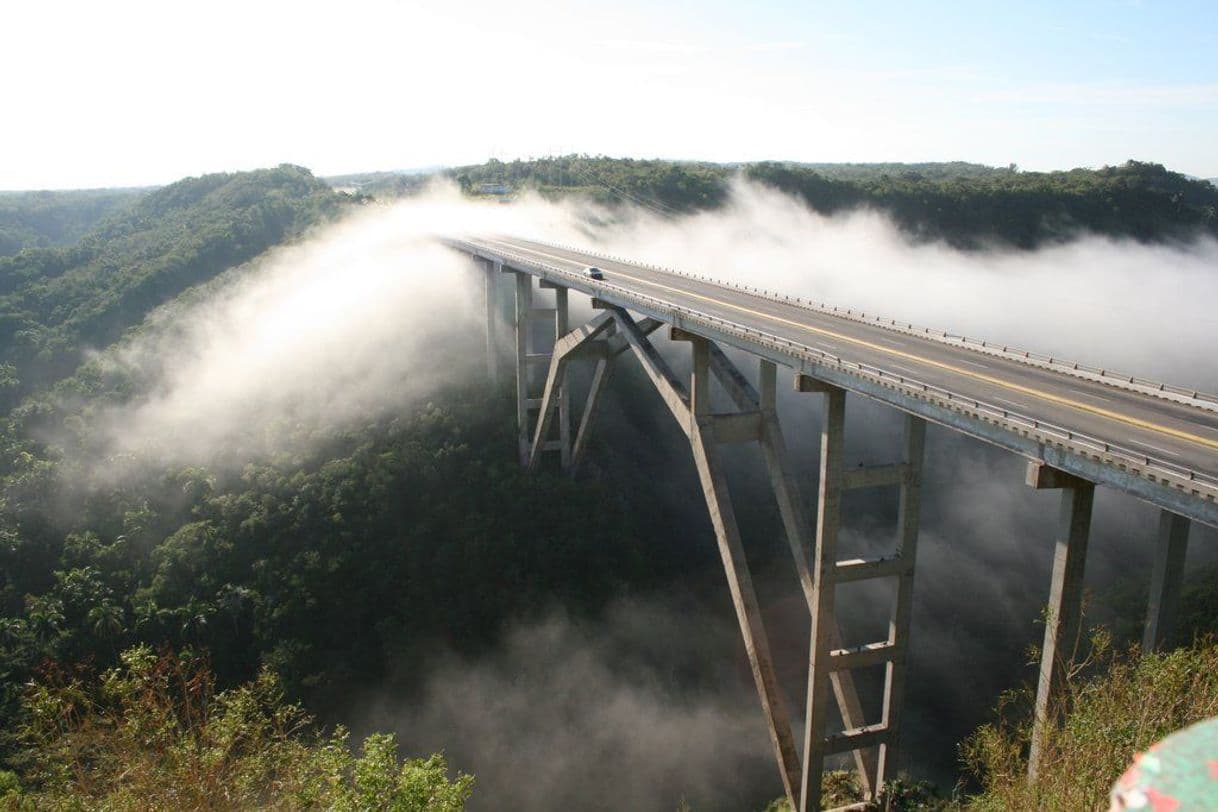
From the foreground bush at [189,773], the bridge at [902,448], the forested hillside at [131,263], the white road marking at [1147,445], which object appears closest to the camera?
the bridge at [902,448]

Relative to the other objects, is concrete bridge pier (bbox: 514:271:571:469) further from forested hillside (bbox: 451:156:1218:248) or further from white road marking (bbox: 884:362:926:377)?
forested hillside (bbox: 451:156:1218:248)

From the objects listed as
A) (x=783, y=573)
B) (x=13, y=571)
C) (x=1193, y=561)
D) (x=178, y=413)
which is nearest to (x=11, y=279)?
(x=178, y=413)

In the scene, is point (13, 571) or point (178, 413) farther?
Result: point (178, 413)

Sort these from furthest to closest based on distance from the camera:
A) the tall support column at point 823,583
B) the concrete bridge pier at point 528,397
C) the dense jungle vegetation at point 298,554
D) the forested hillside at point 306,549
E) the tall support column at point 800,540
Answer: the concrete bridge pier at point 528,397 → the forested hillside at point 306,549 → the dense jungle vegetation at point 298,554 → the tall support column at point 800,540 → the tall support column at point 823,583

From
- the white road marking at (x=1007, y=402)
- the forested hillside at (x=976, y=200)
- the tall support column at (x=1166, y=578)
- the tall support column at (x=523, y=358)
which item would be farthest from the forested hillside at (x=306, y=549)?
the forested hillside at (x=976, y=200)

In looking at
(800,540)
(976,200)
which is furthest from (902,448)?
(976,200)

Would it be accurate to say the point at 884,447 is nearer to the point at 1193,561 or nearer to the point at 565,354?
the point at 1193,561

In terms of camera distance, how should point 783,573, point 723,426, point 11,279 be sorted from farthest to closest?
1. point 11,279
2. point 783,573
3. point 723,426

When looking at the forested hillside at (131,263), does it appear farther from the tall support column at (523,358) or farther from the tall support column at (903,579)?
the tall support column at (903,579)

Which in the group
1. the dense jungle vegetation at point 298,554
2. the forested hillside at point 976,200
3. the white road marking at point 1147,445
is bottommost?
the dense jungle vegetation at point 298,554
